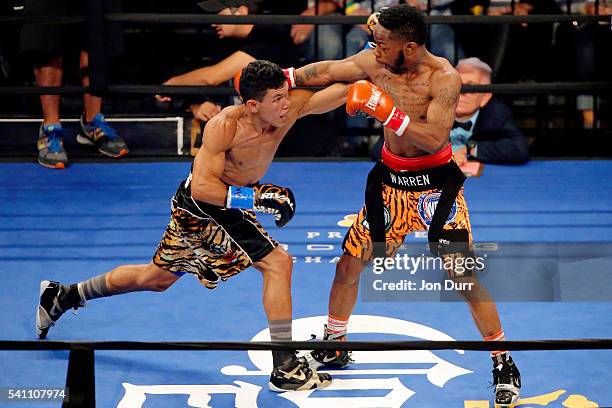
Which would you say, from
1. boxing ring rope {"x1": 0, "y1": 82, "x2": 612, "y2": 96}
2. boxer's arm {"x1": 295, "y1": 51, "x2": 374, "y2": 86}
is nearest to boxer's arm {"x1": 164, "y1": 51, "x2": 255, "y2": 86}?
boxing ring rope {"x1": 0, "y1": 82, "x2": 612, "y2": 96}

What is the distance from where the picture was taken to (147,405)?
353cm

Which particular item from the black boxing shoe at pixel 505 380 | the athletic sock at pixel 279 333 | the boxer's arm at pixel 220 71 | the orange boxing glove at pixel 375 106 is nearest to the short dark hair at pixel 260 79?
the orange boxing glove at pixel 375 106

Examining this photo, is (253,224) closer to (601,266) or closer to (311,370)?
(311,370)

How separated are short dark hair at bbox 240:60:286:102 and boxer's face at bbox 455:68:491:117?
2.49 metres

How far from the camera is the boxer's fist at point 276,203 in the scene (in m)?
3.59

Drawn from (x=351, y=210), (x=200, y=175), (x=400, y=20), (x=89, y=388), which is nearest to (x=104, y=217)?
(x=351, y=210)

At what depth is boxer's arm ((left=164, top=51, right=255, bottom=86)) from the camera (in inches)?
237

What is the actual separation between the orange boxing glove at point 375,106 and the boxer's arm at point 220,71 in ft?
8.24

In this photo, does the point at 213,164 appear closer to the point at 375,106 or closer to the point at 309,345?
the point at 375,106

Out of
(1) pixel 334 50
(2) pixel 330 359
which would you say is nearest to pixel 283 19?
(1) pixel 334 50

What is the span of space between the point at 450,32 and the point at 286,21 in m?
1.42

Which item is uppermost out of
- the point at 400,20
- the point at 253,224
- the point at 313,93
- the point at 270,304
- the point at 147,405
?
the point at 400,20

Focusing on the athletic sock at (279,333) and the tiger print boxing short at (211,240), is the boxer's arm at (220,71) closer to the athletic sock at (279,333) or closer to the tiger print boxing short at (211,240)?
the tiger print boxing short at (211,240)

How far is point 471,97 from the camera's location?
19.6 feet
